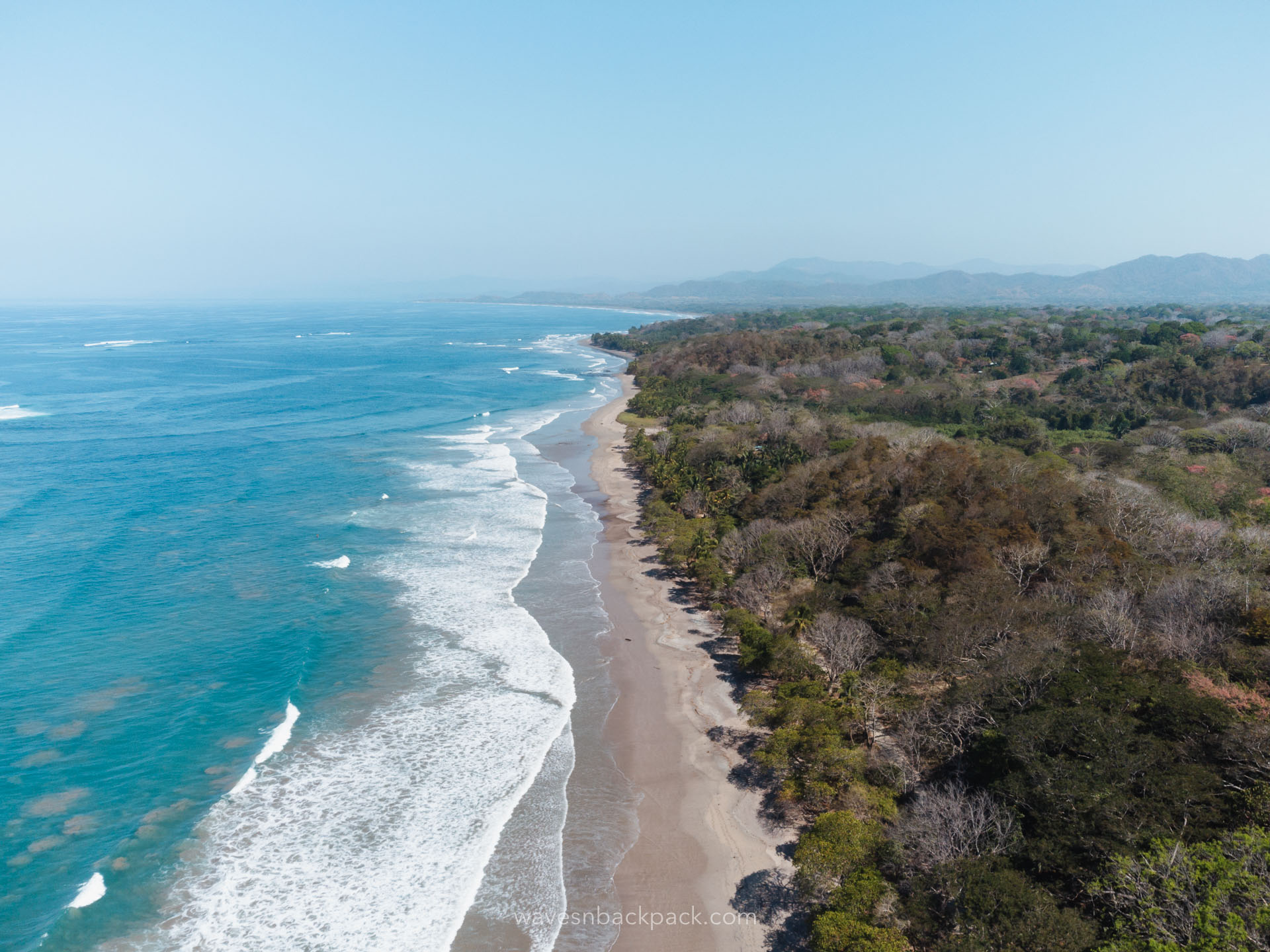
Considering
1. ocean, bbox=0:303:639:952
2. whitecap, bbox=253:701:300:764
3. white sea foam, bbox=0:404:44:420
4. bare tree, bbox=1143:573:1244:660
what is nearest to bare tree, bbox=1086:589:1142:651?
bare tree, bbox=1143:573:1244:660

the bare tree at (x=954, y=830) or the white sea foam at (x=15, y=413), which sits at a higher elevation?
the white sea foam at (x=15, y=413)

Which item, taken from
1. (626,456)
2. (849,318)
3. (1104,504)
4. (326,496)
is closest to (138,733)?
(326,496)

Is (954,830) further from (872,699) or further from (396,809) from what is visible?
(396,809)

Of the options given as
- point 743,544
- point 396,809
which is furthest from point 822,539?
point 396,809

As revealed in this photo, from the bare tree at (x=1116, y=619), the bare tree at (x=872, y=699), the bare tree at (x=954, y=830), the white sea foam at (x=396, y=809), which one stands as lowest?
the white sea foam at (x=396, y=809)

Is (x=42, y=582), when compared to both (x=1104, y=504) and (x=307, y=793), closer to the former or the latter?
(x=307, y=793)

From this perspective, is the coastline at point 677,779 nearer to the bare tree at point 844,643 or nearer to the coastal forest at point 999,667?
the coastal forest at point 999,667

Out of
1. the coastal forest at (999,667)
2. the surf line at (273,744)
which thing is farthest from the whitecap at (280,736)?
the coastal forest at (999,667)
